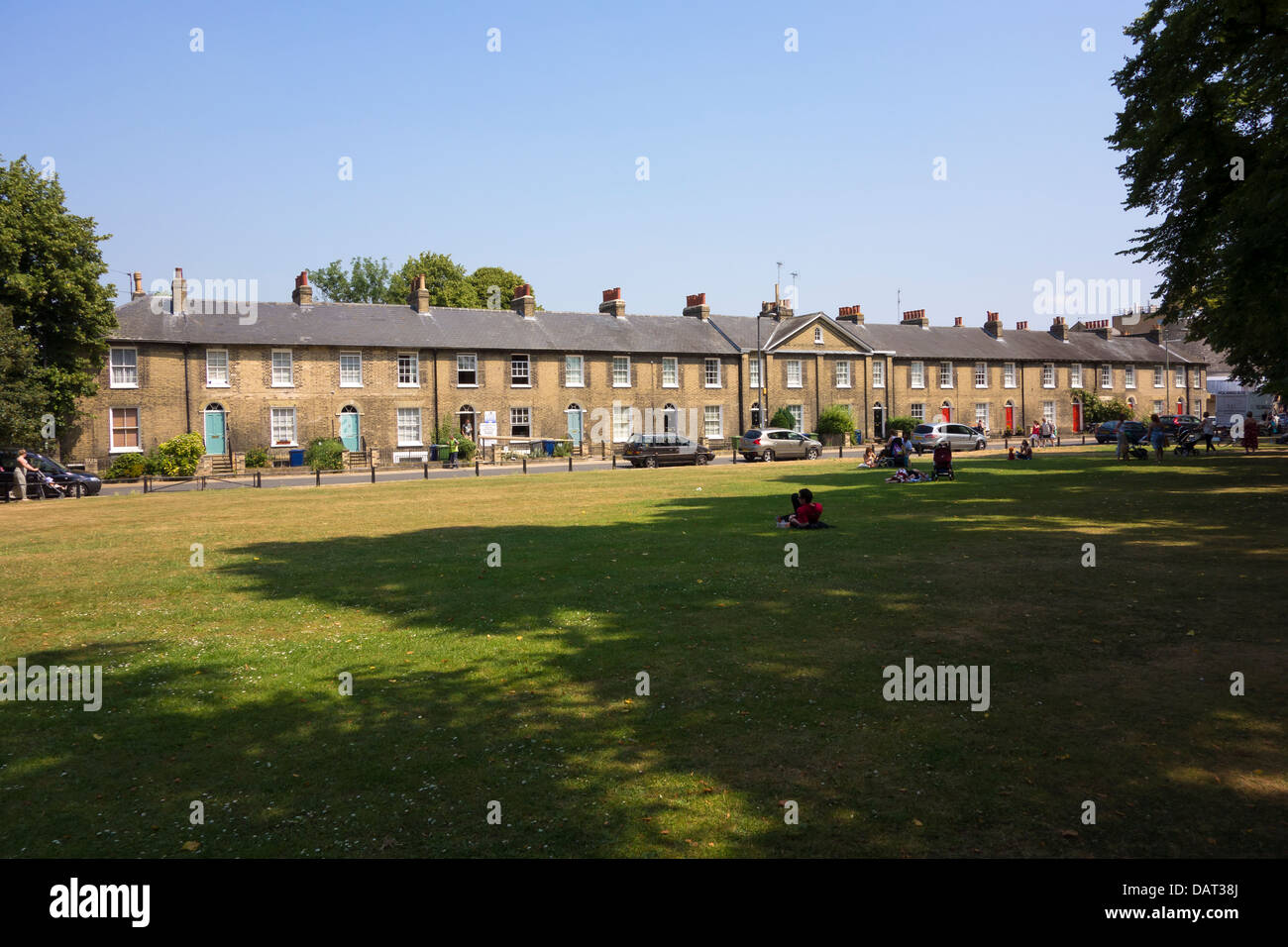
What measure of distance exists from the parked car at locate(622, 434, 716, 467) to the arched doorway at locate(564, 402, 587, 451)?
35.4ft

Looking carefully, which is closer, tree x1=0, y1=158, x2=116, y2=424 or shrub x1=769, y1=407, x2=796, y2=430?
tree x1=0, y1=158, x2=116, y2=424

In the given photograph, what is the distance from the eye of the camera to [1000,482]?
1083 inches

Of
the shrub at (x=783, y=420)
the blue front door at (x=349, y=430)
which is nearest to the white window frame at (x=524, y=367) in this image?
the blue front door at (x=349, y=430)

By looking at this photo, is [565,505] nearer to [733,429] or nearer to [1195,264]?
[1195,264]

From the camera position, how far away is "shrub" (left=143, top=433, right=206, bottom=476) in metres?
42.3

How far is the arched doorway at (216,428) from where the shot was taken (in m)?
47.2

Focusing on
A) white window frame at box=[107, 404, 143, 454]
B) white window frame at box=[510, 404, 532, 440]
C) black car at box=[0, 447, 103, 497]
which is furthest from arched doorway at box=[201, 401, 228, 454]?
white window frame at box=[510, 404, 532, 440]

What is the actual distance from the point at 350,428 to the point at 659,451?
18.3m

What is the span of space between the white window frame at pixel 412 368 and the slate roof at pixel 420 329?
62 cm

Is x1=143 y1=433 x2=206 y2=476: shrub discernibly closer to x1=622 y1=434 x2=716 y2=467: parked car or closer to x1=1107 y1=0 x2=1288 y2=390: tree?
x1=622 y1=434 x2=716 y2=467: parked car

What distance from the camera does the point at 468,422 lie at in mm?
53688

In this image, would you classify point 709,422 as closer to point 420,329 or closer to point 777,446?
point 777,446

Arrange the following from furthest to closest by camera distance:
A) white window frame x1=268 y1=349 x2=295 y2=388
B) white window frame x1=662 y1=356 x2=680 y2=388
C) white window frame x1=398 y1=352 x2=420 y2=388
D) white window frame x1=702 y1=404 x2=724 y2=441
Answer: white window frame x1=702 y1=404 x2=724 y2=441
white window frame x1=662 y1=356 x2=680 y2=388
white window frame x1=398 y1=352 x2=420 y2=388
white window frame x1=268 y1=349 x2=295 y2=388
